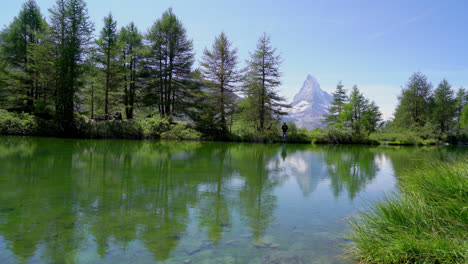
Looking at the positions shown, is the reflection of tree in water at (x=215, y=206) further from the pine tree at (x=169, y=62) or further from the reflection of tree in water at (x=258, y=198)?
the pine tree at (x=169, y=62)

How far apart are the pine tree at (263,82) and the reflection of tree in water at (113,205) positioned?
20.9m

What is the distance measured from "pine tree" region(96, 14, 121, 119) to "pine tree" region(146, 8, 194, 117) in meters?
3.63

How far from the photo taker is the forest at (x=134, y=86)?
77.9ft

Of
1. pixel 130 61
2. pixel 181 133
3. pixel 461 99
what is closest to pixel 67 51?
pixel 130 61

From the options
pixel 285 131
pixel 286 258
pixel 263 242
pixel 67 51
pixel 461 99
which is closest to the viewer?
pixel 286 258

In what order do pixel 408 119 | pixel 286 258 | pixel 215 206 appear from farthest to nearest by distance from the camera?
pixel 408 119
pixel 215 206
pixel 286 258

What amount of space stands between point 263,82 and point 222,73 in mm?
4635

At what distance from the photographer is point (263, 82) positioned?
2900 cm

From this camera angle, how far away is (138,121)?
25500mm

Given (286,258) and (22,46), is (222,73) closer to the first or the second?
(22,46)

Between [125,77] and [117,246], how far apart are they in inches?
1142

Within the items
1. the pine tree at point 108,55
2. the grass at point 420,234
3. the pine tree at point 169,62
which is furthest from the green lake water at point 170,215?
the pine tree at point 169,62

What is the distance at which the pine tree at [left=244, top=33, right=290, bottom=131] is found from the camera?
94.6 feet

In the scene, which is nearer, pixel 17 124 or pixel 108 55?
pixel 17 124
